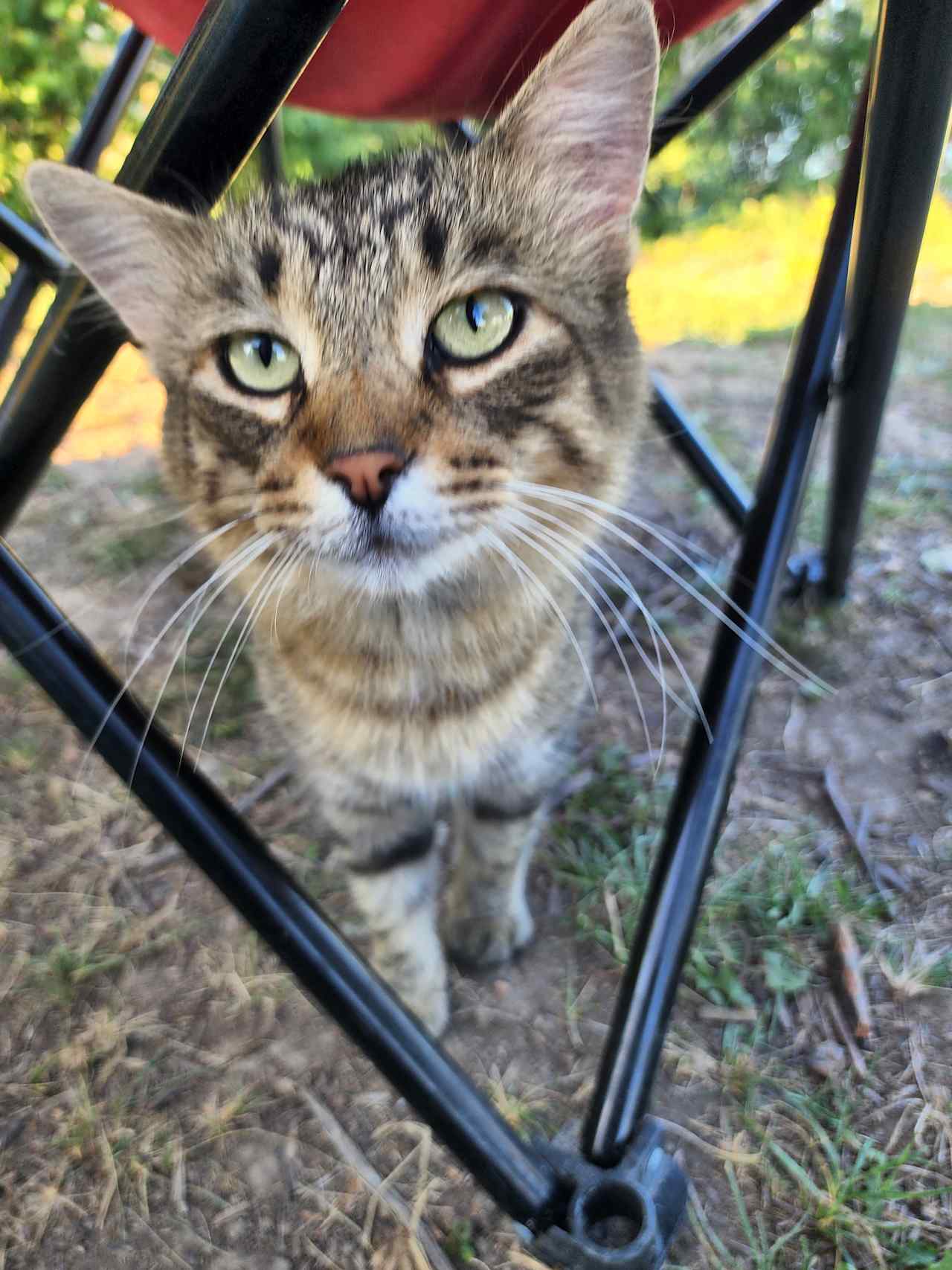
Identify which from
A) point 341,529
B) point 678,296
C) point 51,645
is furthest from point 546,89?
point 678,296

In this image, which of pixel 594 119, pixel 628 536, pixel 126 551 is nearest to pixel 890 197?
pixel 594 119

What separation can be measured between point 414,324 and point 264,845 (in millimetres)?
487

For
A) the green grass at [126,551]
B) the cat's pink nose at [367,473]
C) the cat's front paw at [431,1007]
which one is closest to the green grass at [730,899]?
the cat's front paw at [431,1007]

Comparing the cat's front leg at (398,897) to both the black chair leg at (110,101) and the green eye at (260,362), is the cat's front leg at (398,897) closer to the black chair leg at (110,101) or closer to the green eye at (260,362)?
the green eye at (260,362)

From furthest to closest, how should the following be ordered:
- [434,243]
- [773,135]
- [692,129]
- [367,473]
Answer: [773,135], [692,129], [434,243], [367,473]

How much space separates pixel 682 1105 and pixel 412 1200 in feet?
1.05

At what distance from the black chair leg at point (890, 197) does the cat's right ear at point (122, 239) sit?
66 cm

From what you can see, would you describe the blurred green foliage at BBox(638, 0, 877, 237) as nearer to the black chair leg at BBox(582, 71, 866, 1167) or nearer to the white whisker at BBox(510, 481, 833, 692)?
the black chair leg at BBox(582, 71, 866, 1167)

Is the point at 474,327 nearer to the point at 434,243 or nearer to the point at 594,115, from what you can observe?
the point at 434,243

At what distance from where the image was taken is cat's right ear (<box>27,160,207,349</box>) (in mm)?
768

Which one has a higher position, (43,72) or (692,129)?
(692,129)

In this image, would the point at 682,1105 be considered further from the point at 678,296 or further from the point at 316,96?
the point at 678,296

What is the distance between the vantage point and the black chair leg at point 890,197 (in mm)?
743

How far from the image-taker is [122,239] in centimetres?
83
